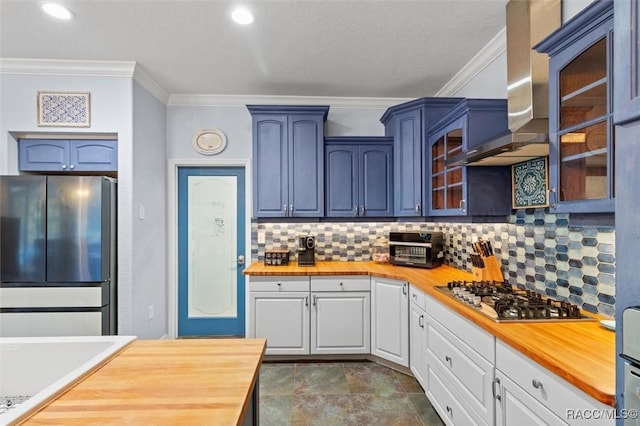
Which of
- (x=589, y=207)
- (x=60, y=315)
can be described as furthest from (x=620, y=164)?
(x=60, y=315)

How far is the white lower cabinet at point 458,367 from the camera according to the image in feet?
4.95

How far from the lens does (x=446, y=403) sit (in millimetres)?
1922

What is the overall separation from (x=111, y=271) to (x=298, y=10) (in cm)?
258

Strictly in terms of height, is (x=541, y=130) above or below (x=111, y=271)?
above

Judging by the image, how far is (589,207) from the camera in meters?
1.24

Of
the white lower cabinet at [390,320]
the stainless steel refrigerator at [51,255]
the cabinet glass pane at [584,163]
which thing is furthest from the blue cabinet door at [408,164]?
the stainless steel refrigerator at [51,255]

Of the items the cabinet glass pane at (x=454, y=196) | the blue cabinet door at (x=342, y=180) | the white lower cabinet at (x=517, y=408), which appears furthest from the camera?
the blue cabinet door at (x=342, y=180)

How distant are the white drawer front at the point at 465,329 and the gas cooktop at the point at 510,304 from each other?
93 mm

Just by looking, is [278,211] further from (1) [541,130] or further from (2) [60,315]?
(1) [541,130]

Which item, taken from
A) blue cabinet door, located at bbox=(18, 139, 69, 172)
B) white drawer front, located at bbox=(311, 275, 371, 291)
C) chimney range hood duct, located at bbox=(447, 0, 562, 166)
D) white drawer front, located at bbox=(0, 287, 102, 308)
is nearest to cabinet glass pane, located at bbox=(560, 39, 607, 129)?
chimney range hood duct, located at bbox=(447, 0, 562, 166)

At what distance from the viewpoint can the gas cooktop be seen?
1513 millimetres

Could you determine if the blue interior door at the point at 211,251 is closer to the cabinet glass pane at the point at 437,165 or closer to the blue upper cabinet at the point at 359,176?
the blue upper cabinet at the point at 359,176

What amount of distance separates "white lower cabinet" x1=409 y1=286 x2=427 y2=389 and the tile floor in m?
0.18

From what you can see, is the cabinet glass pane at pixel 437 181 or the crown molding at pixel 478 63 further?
the cabinet glass pane at pixel 437 181
